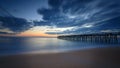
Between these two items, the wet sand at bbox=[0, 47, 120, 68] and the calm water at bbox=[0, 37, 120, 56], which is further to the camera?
the calm water at bbox=[0, 37, 120, 56]

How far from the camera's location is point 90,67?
16.0ft

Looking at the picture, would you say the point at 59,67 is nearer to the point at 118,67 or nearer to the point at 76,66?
the point at 76,66

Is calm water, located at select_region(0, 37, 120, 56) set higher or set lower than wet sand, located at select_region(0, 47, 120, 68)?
lower

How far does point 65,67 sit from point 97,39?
119 feet

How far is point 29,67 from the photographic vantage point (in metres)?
5.13

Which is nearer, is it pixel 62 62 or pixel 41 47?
pixel 62 62

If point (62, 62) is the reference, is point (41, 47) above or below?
below

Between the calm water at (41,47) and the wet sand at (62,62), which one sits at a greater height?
the wet sand at (62,62)

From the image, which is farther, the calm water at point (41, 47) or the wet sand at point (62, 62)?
the calm water at point (41, 47)

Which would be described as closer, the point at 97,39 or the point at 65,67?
the point at 65,67

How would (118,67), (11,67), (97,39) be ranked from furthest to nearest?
(97,39), (11,67), (118,67)

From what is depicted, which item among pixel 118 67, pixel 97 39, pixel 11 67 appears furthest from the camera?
pixel 97 39

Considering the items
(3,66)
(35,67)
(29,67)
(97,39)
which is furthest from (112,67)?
(97,39)

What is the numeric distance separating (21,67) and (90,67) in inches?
142
